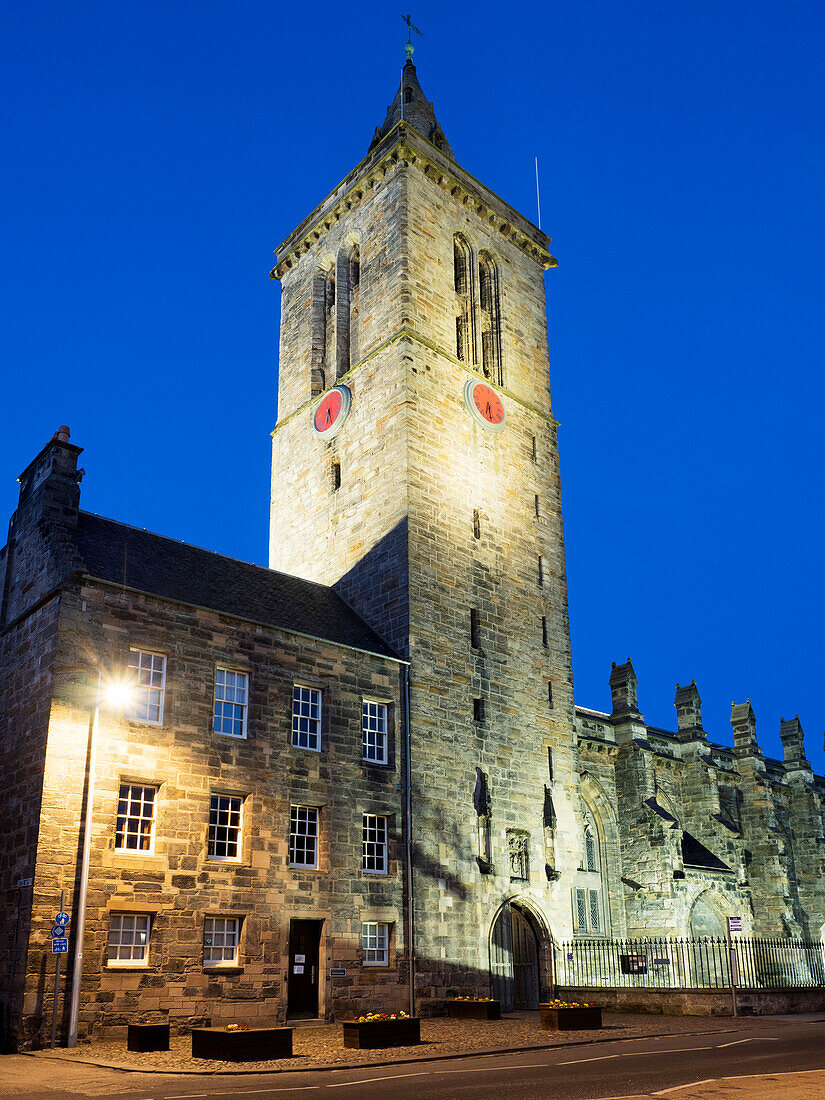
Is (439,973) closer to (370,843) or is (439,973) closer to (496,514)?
(370,843)

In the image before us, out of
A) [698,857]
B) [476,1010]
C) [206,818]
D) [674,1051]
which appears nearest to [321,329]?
[206,818]

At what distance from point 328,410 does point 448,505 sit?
6909 millimetres

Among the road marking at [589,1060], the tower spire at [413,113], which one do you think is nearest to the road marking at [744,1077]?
the road marking at [589,1060]

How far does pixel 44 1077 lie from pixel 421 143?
32580mm

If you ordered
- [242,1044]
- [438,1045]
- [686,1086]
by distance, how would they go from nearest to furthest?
[686,1086], [242,1044], [438,1045]

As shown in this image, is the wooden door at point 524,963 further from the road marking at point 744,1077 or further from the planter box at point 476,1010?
the road marking at point 744,1077

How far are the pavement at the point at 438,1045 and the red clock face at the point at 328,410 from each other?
67.0 feet

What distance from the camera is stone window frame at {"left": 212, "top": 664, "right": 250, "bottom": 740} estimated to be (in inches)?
944

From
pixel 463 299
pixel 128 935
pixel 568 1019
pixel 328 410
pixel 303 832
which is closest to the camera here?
pixel 128 935

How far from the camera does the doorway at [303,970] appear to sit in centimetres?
2380

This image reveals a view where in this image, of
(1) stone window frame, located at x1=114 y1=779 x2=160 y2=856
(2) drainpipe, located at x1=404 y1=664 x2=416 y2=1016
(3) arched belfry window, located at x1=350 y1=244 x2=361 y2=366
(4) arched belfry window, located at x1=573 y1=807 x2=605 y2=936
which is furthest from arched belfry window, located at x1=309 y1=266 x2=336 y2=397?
(4) arched belfry window, located at x1=573 y1=807 x2=605 y2=936

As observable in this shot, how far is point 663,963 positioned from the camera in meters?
31.2

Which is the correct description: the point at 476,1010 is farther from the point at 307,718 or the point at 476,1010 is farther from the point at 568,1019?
the point at 307,718

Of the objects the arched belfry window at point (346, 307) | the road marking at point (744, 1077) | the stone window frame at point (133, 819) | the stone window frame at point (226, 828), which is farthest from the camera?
the arched belfry window at point (346, 307)
